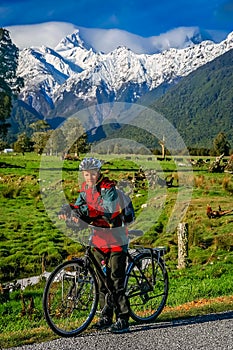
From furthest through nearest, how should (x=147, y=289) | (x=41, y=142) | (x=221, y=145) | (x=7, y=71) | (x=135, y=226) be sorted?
(x=221, y=145)
(x=41, y=142)
(x=7, y=71)
(x=135, y=226)
(x=147, y=289)

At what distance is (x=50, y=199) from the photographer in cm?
2912

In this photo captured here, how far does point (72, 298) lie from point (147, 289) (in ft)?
A: 4.47

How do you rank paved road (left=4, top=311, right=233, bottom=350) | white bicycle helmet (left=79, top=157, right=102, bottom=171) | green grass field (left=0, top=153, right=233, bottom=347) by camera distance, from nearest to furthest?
paved road (left=4, top=311, right=233, bottom=350) < white bicycle helmet (left=79, top=157, right=102, bottom=171) < green grass field (left=0, top=153, right=233, bottom=347)

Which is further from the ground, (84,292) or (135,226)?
(84,292)

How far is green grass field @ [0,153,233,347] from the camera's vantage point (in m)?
10.1

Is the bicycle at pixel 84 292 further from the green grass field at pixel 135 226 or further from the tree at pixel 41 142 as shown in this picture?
the tree at pixel 41 142

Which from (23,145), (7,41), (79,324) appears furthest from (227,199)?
(23,145)

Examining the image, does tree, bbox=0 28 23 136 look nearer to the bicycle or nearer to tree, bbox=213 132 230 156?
tree, bbox=213 132 230 156

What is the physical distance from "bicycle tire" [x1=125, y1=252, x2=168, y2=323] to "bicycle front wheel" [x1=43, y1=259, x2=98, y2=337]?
2.38 feet

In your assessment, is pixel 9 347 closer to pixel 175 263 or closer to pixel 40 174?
pixel 175 263

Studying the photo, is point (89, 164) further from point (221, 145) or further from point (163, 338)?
point (221, 145)

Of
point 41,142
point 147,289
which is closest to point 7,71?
point 41,142

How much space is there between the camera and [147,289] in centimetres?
830

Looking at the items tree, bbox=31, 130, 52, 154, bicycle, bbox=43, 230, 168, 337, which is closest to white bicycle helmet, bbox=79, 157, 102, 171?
bicycle, bbox=43, 230, 168, 337
